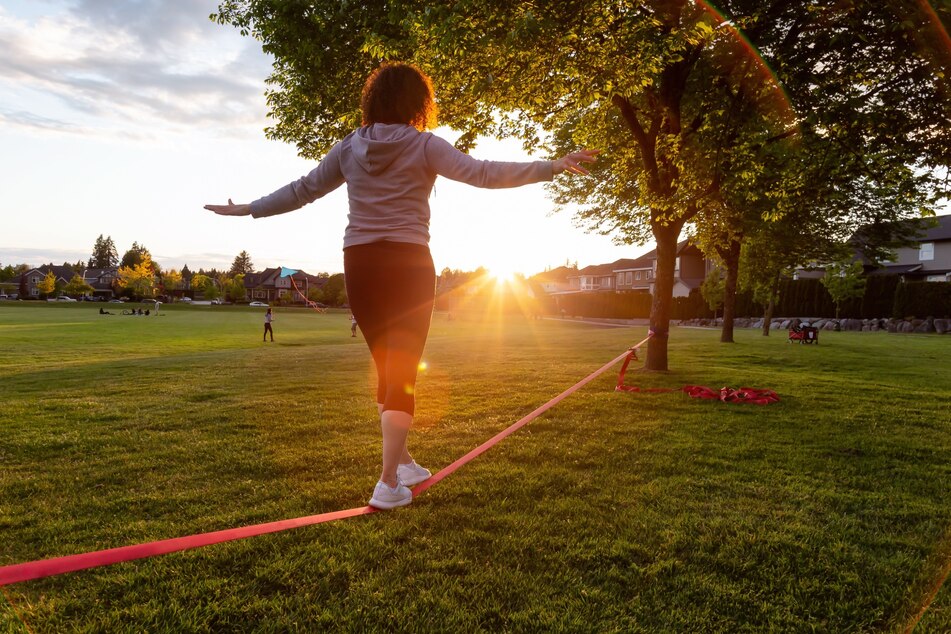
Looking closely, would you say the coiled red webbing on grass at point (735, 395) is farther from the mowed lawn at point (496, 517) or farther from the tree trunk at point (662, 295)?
the tree trunk at point (662, 295)

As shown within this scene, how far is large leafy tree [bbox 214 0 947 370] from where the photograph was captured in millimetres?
7121

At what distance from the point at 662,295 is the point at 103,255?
563 feet

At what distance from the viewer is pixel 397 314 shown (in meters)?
2.93

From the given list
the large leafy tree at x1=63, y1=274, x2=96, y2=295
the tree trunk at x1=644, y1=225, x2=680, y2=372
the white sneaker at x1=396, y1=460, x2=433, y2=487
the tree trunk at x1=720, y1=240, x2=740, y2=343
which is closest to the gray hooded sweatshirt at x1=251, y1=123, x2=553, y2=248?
the white sneaker at x1=396, y1=460, x2=433, y2=487

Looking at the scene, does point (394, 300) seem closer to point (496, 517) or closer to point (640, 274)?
point (496, 517)

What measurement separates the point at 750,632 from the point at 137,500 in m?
3.47

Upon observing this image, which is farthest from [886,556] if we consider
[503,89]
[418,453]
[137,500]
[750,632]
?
[503,89]

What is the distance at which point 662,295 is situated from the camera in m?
10.9

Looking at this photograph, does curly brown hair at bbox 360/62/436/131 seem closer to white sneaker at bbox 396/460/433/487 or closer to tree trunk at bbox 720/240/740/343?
white sneaker at bbox 396/460/433/487

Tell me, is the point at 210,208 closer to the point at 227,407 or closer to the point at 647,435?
the point at 227,407

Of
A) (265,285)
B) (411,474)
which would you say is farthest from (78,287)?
(411,474)

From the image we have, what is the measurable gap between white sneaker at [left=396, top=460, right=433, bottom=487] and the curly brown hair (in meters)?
2.23

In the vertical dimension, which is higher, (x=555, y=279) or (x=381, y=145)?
(x=555, y=279)

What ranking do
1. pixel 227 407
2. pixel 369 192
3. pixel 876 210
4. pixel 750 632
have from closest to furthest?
pixel 750 632, pixel 369 192, pixel 227 407, pixel 876 210
